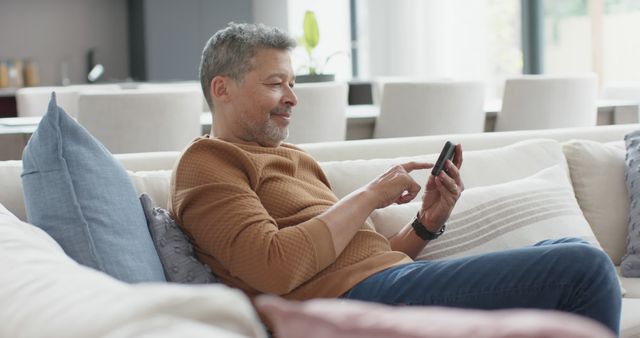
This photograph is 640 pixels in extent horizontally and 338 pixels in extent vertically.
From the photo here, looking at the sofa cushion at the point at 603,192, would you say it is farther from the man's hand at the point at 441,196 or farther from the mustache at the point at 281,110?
the mustache at the point at 281,110

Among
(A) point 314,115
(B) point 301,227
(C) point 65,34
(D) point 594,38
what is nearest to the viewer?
(B) point 301,227

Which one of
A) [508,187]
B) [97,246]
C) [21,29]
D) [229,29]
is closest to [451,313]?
[97,246]

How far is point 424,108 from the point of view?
4219 mm

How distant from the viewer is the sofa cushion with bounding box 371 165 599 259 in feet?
7.62

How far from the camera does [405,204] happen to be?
7.79 feet

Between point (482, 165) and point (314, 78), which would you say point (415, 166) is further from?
point (314, 78)

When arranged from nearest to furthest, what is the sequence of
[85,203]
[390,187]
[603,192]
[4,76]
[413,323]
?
1. [413,323]
2. [85,203]
3. [390,187]
4. [603,192]
5. [4,76]

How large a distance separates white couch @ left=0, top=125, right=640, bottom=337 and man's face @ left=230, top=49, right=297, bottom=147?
203mm

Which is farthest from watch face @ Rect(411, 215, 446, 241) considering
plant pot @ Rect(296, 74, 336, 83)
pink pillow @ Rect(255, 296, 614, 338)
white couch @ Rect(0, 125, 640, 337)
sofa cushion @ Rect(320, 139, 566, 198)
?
plant pot @ Rect(296, 74, 336, 83)

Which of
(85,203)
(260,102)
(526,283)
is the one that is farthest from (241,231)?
(526,283)

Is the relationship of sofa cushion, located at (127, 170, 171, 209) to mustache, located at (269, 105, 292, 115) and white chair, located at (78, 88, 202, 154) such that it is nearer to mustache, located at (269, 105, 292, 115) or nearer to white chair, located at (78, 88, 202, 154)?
mustache, located at (269, 105, 292, 115)

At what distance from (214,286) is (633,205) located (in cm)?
198

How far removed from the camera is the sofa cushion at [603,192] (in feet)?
8.79

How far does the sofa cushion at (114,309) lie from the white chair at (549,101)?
139 inches
